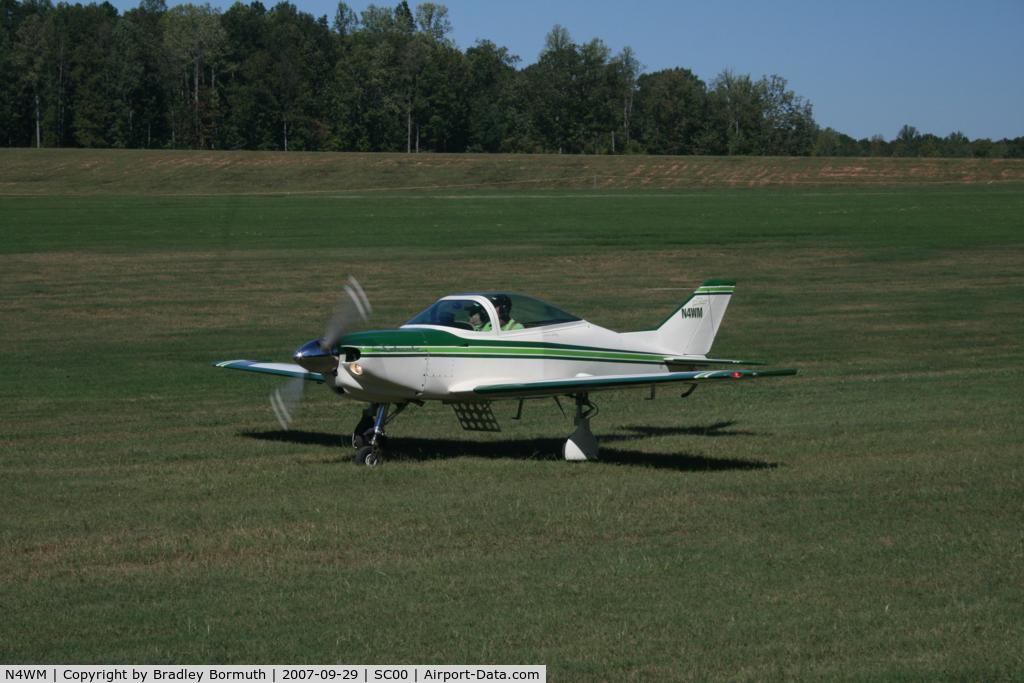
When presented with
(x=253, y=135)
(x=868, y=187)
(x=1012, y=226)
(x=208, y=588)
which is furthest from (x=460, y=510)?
(x=253, y=135)

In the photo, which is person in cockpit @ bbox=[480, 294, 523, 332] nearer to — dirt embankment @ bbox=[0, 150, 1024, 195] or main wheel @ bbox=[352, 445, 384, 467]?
main wheel @ bbox=[352, 445, 384, 467]

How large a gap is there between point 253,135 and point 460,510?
4973 inches

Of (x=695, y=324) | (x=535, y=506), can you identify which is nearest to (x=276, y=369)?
(x=695, y=324)

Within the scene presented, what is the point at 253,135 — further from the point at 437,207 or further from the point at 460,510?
the point at 460,510

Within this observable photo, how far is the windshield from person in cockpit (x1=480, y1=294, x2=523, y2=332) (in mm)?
169

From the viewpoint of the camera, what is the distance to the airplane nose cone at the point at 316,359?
14250mm

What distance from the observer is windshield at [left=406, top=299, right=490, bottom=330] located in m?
15.5

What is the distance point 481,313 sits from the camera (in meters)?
15.7

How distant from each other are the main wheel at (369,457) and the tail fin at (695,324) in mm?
4013

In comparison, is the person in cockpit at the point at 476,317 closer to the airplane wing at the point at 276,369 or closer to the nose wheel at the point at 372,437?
the nose wheel at the point at 372,437

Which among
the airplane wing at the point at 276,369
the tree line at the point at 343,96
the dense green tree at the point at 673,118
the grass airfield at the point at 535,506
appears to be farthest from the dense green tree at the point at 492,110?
the airplane wing at the point at 276,369

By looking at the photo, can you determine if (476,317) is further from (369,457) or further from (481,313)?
(369,457)

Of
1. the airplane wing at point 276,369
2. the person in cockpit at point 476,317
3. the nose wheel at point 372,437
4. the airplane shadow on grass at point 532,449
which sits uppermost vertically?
the person in cockpit at point 476,317

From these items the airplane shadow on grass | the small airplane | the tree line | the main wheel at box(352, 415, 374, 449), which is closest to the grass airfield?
the airplane shadow on grass
